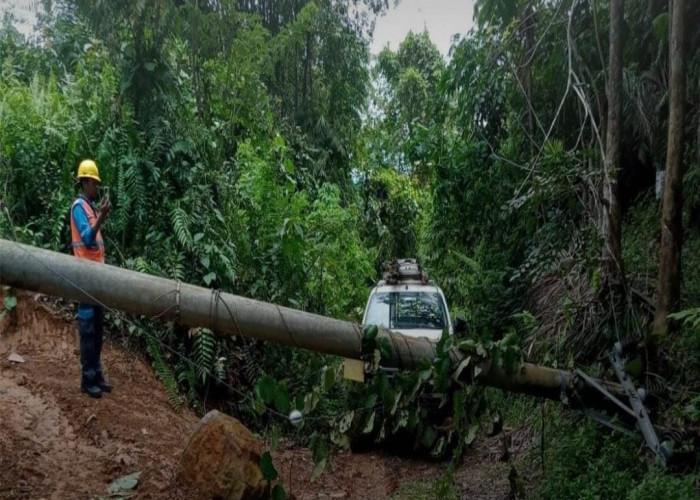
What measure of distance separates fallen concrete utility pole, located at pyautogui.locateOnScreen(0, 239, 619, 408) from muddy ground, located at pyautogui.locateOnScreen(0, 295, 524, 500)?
1750mm

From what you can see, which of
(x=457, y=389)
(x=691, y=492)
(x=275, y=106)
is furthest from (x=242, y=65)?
(x=691, y=492)

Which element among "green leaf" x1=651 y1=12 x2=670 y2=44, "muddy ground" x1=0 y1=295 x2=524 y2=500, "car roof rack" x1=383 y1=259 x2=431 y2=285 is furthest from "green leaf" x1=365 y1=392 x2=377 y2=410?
"car roof rack" x1=383 y1=259 x2=431 y2=285

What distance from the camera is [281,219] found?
8414 mm

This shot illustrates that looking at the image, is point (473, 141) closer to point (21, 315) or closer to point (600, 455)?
point (600, 455)

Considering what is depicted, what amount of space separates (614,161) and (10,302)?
641 cm

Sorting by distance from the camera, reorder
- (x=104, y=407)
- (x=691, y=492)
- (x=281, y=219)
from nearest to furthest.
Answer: (x=691, y=492), (x=104, y=407), (x=281, y=219)

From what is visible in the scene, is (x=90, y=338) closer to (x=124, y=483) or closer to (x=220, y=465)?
(x=124, y=483)

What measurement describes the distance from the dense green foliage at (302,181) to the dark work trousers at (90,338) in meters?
0.46

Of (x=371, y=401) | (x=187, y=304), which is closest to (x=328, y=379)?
(x=371, y=401)

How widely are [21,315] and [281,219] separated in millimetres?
3625

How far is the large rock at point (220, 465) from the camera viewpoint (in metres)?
4.39

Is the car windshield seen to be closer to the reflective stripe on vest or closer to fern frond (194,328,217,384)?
fern frond (194,328,217,384)

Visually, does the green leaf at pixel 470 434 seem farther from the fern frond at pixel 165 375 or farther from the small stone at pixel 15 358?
the small stone at pixel 15 358

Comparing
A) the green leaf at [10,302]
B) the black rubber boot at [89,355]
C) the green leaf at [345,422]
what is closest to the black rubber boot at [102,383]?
the black rubber boot at [89,355]
